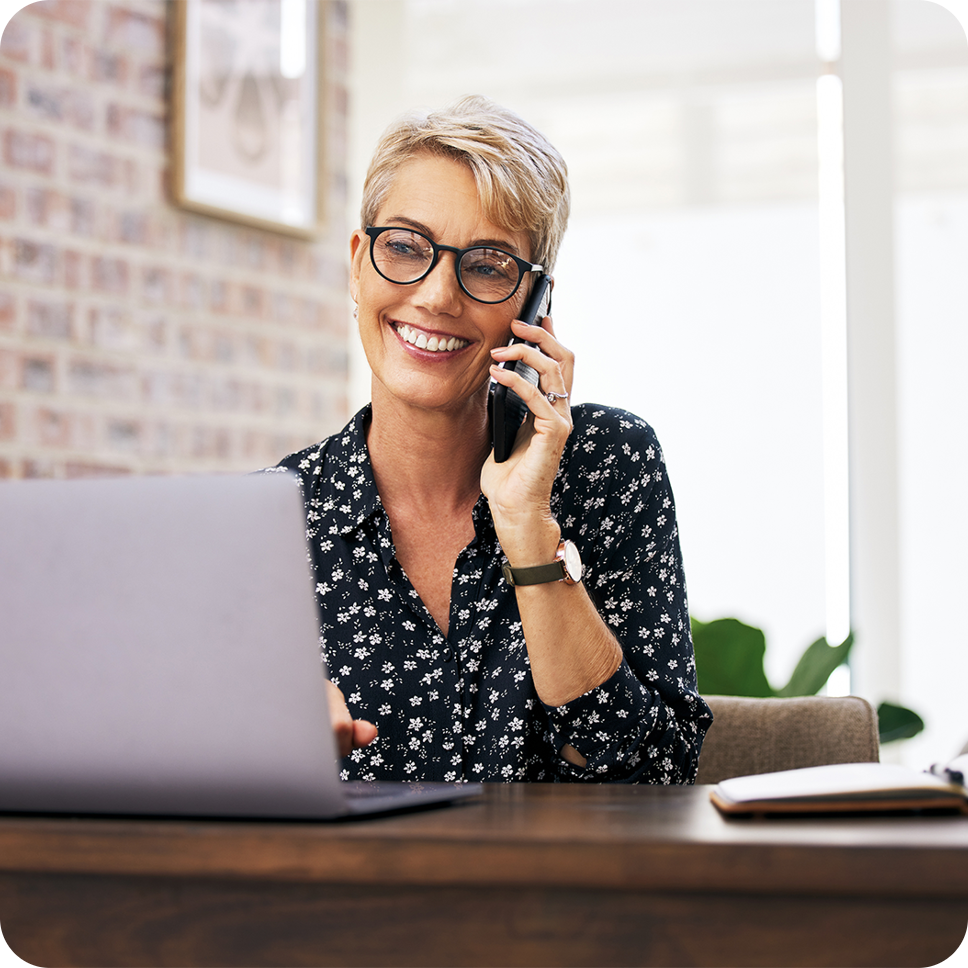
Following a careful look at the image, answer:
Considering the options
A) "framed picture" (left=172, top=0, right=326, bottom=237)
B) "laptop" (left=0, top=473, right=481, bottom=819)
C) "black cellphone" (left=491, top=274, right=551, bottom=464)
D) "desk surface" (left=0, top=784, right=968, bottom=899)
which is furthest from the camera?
"framed picture" (left=172, top=0, right=326, bottom=237)

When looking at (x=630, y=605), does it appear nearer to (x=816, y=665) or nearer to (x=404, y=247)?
(x=404, y=247)

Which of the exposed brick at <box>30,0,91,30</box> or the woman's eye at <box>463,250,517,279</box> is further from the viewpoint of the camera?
the exposed brick at <box>30,0,91,30</box>

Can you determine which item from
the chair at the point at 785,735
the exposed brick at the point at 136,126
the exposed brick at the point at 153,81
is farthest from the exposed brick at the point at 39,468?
the chair at the point at 785,735

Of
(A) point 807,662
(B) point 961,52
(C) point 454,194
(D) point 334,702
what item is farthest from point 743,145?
(D) point 334,702

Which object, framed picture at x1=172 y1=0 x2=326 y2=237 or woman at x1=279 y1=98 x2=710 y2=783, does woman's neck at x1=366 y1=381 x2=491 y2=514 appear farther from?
framed picture at x1=172 y1=0 x2=326 y2=237

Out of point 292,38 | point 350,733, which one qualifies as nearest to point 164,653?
point 350,733

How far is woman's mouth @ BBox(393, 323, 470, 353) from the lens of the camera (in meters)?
1.48

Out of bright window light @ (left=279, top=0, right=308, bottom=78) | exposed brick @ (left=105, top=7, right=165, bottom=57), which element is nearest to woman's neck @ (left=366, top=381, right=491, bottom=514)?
exposed brick @ (left=105, top=7, right=165, bottom=57)

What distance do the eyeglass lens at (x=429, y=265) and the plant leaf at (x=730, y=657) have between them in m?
0.94

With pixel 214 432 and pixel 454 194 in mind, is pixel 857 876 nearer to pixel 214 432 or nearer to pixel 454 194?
pixel 454 194

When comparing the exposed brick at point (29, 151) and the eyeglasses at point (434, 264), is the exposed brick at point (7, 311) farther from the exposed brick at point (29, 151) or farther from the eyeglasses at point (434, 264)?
the eyeglasses at point (434, 264)

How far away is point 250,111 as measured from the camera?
2.64 m

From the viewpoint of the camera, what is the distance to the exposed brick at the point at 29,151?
2.15 metres

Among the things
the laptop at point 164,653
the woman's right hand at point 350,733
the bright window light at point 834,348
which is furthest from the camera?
the bright window light at point 834,348
